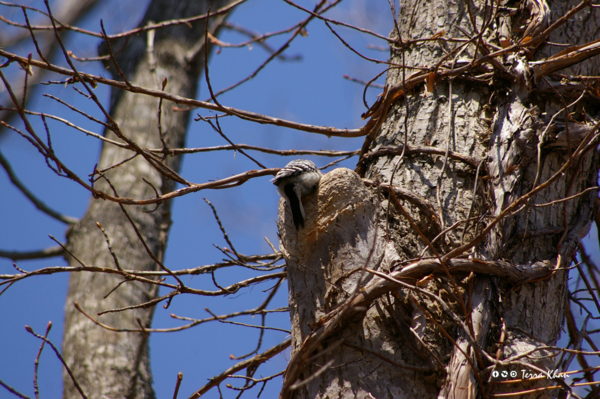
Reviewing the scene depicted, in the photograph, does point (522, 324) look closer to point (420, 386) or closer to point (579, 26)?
point (420, 386)

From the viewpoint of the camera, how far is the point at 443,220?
6.57 ft

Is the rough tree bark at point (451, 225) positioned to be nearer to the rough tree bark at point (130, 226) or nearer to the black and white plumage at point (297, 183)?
the black and white plumage at point (297, 183)

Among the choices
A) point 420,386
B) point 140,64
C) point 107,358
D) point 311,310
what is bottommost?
point 420,386

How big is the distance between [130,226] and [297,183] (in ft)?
7.38

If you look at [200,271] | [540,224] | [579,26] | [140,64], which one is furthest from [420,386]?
[140,64]

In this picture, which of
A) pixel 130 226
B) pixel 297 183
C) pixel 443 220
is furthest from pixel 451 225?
pixel 130 226

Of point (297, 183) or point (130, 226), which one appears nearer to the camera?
point (297, 183)

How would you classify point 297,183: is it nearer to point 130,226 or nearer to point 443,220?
point 443,220

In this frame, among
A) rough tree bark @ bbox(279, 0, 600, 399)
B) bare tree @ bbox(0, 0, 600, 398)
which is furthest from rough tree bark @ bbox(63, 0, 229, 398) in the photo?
rough tree bark @ bbox(279, 0, 600, 399)

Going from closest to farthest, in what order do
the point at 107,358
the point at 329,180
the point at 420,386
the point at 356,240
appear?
Answer: the point at 420,386, the point at 356,240, the point at 329,180, the point at 107,358

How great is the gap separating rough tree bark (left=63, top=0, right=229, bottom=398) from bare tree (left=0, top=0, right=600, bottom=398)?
552mm

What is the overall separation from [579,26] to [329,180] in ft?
5.15

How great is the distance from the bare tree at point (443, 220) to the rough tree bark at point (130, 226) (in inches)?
21.7

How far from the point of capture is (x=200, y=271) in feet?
8.29
